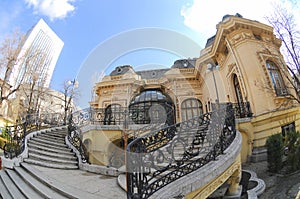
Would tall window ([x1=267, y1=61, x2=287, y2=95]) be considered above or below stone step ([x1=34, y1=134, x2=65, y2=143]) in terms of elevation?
above

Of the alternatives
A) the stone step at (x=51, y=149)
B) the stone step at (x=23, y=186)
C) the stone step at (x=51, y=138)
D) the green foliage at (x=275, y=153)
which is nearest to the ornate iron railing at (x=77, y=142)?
the stone step at (x=51, y=149)

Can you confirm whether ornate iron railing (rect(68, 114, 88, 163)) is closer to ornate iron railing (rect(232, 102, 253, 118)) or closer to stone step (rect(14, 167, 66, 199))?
stone step (rect(14, 167, 66, 199))

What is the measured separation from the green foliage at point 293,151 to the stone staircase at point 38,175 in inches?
282

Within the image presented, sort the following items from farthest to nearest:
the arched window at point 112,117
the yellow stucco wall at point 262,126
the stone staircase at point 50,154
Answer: the arched window at point 112,117
the yellow stucco wall at point 262,126
the stone staircase at point 50,154

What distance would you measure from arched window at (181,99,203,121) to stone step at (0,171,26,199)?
1372 centimetres

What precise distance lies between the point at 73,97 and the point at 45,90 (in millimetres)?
3321

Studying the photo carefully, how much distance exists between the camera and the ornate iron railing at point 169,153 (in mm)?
2766

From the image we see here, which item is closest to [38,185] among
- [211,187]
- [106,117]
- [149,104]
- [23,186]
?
[23,186]

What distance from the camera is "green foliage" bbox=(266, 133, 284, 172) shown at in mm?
6555

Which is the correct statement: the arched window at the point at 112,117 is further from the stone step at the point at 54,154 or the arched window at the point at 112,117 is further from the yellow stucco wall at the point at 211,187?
the yellow stucco wall at the point at 211,187

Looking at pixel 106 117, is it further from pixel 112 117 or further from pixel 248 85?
pixel 248 85

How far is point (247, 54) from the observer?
10070 millimetres

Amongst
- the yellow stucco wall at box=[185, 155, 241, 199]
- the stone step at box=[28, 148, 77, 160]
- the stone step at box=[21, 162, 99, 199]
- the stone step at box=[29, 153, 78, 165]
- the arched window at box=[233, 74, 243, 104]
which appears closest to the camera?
the yellow stucco wall at box=[185, 155, 241, 199]

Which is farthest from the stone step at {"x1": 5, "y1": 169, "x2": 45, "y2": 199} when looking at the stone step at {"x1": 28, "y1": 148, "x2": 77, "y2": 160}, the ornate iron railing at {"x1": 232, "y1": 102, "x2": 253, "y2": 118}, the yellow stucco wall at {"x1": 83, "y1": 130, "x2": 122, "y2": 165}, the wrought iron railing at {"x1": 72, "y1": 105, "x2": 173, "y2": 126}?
the ornate iron railing at {"x1": 232, "y1": 102, "x2": 253, "y2": 118}
